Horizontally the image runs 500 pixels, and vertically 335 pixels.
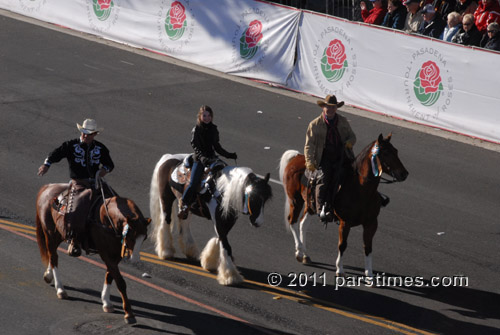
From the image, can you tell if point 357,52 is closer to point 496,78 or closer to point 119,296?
point 496,78

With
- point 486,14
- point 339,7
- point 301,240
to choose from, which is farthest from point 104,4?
point 301,240

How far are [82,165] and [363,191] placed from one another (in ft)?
15.0

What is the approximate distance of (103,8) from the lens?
27.0 meters

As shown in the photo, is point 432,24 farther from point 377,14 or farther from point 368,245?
point 368,245

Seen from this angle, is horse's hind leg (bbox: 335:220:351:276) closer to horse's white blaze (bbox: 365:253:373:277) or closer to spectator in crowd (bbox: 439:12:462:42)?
→ horse's white blaze (bbox: 365:253:373:277)

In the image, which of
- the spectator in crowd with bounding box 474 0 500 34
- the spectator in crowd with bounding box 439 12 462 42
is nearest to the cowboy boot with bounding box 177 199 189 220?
the spectator in crowd with bounding box 439 12 462 42

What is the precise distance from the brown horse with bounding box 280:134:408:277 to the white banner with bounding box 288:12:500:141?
8127 millimetres

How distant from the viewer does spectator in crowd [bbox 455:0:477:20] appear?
75.3 feet

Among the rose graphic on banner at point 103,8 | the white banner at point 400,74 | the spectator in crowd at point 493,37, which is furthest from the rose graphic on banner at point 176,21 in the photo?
the spectator in crowd at point 493,37

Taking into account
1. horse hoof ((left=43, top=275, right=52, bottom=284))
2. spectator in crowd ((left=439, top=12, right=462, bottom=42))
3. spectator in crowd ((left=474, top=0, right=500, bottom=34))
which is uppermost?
spectator in crowd ((left=474, top=0, right=500, bottom=34))

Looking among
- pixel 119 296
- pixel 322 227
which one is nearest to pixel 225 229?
pixel 119 296

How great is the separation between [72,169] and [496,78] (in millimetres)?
11981

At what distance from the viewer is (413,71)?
68.2 ft

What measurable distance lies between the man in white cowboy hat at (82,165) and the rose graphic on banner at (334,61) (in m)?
11.5
